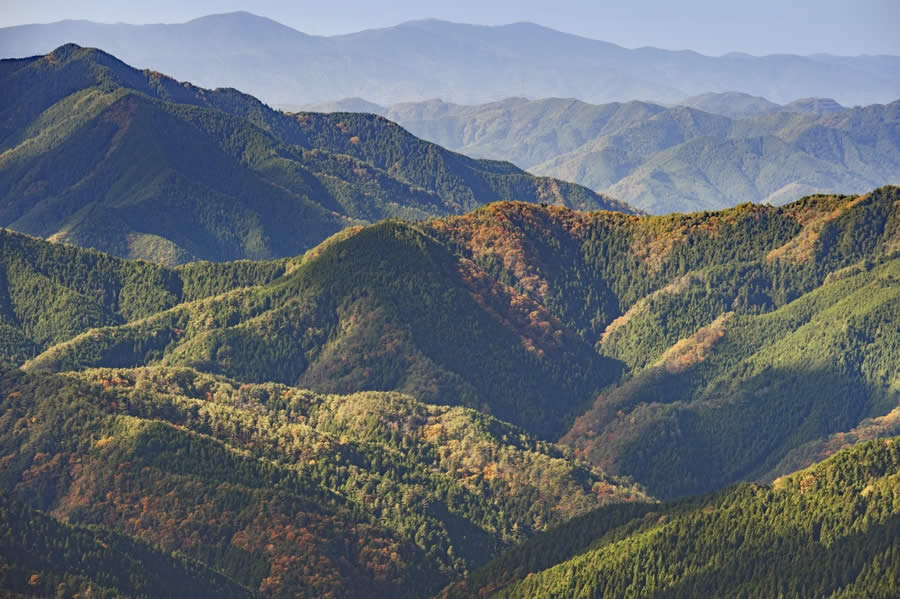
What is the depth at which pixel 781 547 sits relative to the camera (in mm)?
183125

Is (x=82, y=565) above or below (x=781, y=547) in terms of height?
below

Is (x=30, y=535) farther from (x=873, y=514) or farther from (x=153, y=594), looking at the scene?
(x=873, y=514)

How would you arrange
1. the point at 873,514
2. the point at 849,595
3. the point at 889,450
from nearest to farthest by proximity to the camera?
the point at 849,595 → the point at 873,514 → the point at 889,450

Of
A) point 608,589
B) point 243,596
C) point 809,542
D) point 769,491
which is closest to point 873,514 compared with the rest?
point 809,542

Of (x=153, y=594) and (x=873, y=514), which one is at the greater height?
(x=873, y=514)

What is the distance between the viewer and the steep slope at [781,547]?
6806 inches

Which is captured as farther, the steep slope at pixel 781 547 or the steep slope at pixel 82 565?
the steep slope at pixel 781 547

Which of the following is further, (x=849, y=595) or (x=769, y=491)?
(x=769, y=491)

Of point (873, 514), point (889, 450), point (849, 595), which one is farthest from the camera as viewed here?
point (889, 450)

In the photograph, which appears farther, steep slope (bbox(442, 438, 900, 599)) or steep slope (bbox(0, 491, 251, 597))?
steep slope (bbox(442, 438, 900, 599))

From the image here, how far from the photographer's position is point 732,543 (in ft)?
619

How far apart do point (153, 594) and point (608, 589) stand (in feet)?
182

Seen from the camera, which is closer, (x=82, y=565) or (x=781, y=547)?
(x=82, y=565)

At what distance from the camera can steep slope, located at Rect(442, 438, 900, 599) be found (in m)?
173
